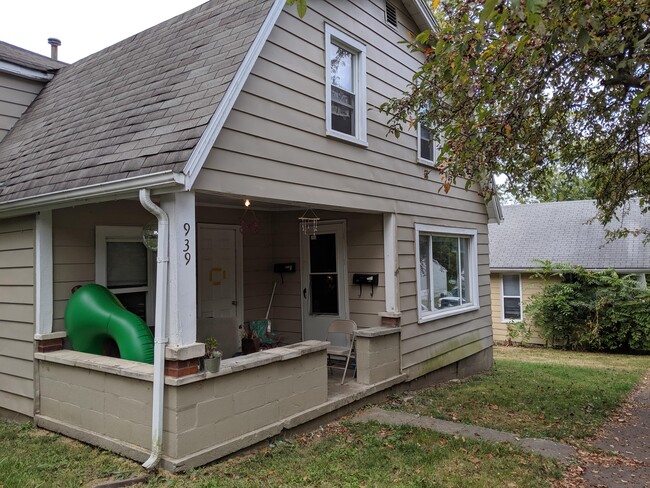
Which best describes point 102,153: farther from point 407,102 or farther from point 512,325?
point 512,325

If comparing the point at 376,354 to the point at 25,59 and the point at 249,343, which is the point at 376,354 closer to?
the point at 249,343

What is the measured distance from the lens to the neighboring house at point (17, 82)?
24.6 feet

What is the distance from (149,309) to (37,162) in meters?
2.19

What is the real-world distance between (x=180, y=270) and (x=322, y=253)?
3.94 metres

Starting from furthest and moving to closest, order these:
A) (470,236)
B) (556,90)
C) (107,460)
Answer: (470,236), (556,90), (107,460)

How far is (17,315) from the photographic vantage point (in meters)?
5.65

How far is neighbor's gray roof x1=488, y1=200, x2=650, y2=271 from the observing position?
1672 cm

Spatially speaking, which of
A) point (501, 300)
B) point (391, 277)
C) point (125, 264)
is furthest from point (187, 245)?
point (501, 300)

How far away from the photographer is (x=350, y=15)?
22.4ft

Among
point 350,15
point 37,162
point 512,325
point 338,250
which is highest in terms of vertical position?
point 350,15

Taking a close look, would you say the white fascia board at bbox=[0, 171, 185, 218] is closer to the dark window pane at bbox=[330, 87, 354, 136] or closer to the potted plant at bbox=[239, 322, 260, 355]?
the dark window pane at bbox=[330, 87, 354, 136]

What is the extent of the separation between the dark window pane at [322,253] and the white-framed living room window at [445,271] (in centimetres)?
134

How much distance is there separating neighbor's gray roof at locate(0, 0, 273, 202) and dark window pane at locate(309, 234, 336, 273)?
3.42 metres

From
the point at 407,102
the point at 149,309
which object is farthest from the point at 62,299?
the point at 407,102
